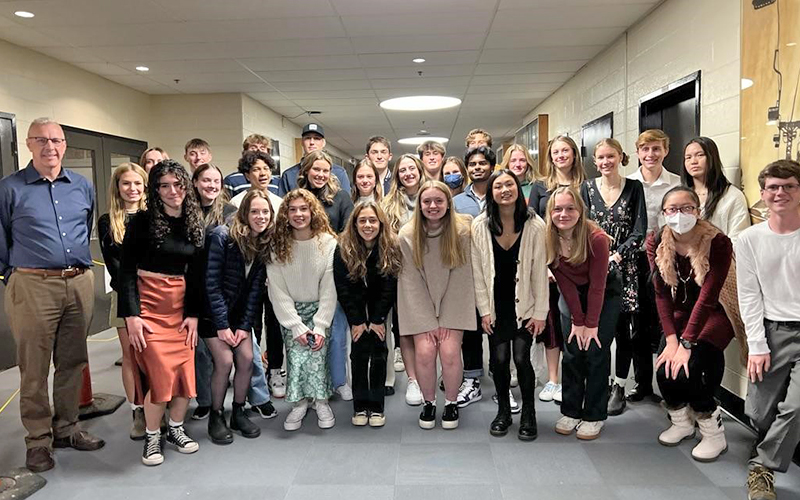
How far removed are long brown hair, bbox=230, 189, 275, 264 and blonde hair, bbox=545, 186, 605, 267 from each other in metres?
1.45

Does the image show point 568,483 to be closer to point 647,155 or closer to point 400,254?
point 400,254

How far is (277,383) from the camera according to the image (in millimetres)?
3613

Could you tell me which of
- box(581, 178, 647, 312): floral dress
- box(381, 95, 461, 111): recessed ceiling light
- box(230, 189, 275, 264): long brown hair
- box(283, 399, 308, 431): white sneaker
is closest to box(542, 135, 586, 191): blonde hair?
box(581, 178, 647, 312): floral dress

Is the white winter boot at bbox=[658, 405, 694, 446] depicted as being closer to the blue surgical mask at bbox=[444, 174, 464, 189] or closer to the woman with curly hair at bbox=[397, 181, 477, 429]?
the woman with curly hair at bbox=[397, 181, 477, 429]

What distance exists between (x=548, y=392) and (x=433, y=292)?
3.51 feet

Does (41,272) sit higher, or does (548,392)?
(41,272)

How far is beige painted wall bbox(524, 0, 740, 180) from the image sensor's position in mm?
3484

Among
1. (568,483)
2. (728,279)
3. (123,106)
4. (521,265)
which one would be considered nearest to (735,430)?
(728,279)

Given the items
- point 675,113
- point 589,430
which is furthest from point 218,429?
point 675,113

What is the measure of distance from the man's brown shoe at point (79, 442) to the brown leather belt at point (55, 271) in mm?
837

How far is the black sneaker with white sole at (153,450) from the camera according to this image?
2.70m

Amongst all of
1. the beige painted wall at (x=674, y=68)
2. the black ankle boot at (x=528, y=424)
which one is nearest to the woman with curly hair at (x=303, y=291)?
the black ankle boot at (x=528, y=424)

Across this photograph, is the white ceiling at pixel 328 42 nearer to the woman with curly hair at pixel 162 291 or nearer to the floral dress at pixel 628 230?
the floral dress at pixel 628 230

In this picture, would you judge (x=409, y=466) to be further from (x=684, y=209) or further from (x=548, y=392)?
(x=684, y=209)
